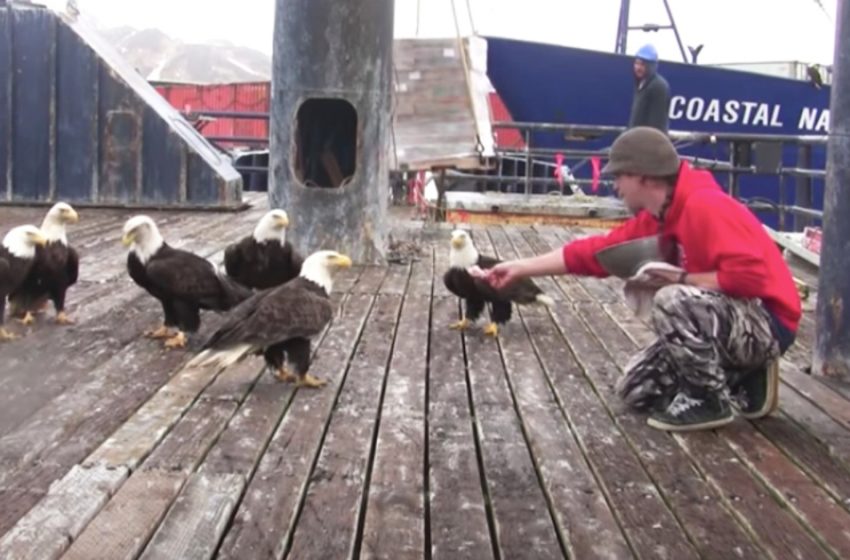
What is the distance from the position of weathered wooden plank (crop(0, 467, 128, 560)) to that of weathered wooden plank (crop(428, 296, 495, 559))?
1.01 meters

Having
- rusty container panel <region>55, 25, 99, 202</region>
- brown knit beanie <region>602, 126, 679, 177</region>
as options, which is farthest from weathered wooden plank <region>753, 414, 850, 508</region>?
rusty container panel <region>55, 25, 99, 202</region>

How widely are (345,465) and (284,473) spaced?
9.0 inches

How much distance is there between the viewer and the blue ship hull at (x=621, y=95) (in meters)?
21.7

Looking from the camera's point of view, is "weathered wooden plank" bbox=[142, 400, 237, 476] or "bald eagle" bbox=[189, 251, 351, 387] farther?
"bald eagle" bbox=[189, 251, 351, 387]

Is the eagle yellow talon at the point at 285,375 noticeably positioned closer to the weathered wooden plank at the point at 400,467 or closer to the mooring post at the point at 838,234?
the weathered wooden plank at the point at 400,467

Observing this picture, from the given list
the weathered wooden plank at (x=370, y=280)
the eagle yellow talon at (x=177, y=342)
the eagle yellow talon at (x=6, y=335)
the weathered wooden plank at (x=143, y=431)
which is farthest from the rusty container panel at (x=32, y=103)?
the weathered wooden plank at (x=143, y=431)

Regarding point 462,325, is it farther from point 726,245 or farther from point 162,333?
point 726,245

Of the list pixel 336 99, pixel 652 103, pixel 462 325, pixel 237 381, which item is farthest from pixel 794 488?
Result: pixel 652 103

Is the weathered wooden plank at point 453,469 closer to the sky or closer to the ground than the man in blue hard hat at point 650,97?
closer to the ground

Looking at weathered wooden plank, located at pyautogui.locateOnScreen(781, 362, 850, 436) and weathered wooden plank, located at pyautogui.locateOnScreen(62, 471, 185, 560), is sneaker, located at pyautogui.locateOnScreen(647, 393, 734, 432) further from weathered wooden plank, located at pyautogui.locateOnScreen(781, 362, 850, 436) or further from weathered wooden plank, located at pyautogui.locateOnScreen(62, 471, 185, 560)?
weathered wooden plank, located at pyautogui.locateOnScreen(62, 471, 185, 560)

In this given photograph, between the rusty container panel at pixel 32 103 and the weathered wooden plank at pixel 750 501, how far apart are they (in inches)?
383

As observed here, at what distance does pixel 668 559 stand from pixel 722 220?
1528 millimetres

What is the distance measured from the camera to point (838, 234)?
5254 millimetres

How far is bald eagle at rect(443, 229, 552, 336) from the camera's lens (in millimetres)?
6223
